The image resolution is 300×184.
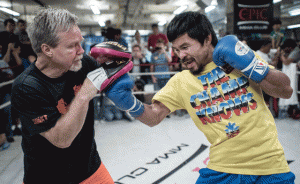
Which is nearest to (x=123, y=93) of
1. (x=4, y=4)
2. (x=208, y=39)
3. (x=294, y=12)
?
(x=208, y=39)

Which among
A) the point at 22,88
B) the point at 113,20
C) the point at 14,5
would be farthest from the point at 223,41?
the point at 113,20

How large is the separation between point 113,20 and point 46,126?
14.1m

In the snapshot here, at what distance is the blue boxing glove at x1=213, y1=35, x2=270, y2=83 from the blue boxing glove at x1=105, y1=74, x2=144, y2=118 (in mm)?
452

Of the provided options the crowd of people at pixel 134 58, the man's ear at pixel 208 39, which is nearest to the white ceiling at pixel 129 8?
the crowd of people at pixel 134 58

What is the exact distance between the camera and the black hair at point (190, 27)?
1140mm

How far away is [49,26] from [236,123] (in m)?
0.98

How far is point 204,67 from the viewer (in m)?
1.20

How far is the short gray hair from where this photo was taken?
1.00m

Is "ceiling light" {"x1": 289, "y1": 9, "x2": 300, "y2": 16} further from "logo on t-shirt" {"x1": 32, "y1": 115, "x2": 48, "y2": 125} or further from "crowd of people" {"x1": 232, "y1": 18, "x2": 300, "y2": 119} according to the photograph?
"logo on t-shirt" {"x1": 32, "y1": 115, "x2": 48, "y2": 125}

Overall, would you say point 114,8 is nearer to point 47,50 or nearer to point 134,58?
point 134,58

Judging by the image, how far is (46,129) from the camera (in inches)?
38.3

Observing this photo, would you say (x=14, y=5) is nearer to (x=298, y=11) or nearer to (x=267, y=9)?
(x=267, y=9)

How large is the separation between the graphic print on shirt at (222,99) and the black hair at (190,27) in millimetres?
197

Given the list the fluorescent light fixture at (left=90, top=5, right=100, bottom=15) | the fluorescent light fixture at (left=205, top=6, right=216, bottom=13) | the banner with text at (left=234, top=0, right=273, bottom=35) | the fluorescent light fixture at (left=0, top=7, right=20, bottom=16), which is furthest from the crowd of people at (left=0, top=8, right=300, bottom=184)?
the fluorescent light fixture at (left=90, top=5, right=100, bottom=15)
